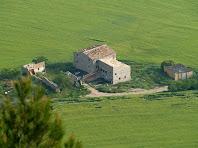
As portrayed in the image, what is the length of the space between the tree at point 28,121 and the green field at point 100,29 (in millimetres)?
64392

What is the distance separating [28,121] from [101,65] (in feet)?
179

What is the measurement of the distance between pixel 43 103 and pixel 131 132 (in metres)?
37.4

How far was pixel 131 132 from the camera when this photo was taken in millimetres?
70375

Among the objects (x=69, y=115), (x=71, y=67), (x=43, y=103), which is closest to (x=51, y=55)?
(x=71, y=67)

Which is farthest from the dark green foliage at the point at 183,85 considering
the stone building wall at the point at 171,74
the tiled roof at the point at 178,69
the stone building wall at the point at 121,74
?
the stone building wall at the point at 121,74

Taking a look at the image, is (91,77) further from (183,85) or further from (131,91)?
(183,85)

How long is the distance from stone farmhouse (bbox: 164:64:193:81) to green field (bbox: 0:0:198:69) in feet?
36.5

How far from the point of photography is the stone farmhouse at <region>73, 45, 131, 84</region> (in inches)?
3425

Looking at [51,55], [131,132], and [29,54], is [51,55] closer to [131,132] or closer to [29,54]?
[29,54]

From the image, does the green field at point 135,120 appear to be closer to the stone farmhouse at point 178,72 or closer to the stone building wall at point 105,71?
the stone farmhouse at point 178,72

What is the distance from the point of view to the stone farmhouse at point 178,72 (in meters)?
89.9

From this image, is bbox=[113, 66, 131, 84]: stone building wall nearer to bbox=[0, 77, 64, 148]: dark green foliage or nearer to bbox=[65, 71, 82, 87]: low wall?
bbox=[65, 71, 82, 87]: low wall

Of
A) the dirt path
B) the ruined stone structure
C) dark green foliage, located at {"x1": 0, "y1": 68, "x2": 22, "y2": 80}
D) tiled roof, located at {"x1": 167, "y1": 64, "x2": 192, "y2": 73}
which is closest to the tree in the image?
the dirt path

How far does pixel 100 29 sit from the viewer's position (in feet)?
403
